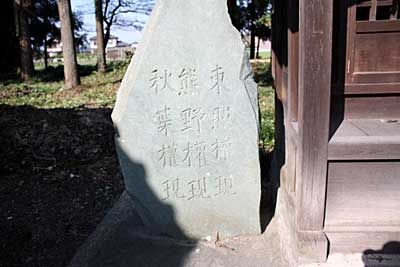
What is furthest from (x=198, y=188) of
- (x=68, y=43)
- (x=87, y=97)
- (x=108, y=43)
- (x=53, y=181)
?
(x=108, y=43)

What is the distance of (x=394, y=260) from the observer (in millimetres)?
2152

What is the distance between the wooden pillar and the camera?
1938 mm

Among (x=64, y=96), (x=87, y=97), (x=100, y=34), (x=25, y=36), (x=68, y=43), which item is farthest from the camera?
(x=100, y=34)

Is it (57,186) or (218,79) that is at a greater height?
(218,79)

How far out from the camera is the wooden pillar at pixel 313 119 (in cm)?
194

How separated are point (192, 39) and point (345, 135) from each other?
45.1 inches

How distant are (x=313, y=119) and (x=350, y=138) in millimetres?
254

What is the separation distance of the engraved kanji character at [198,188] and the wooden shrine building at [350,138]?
0.68m

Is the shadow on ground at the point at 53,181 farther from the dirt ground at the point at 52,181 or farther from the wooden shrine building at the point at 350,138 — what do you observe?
the wooden shrine building at the point at 350,138

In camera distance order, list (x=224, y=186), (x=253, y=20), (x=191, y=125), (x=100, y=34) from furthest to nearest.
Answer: (x=253, y=20) → (x=100, y=34) → (x=224, y=186) → (x=191, y=125)

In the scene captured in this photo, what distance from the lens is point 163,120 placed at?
8.50 feet

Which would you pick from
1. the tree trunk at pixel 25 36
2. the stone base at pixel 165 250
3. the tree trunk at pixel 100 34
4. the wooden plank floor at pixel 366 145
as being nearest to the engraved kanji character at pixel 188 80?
the wooden plank floor at pixel 366 145

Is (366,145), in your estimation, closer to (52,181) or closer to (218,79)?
(218,79)

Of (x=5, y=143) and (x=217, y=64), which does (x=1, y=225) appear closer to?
(x=5, y=143)
